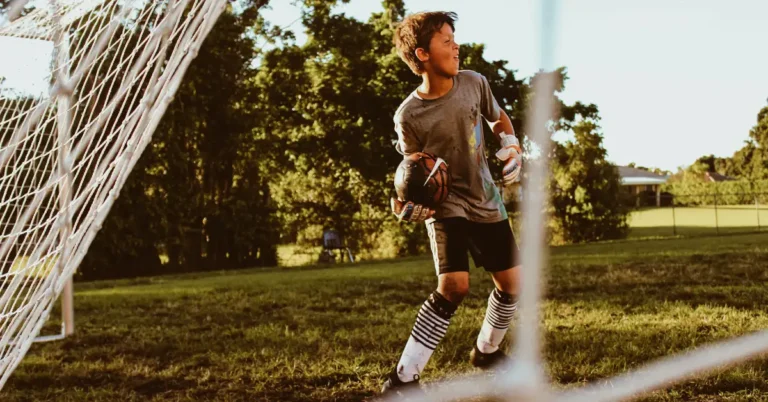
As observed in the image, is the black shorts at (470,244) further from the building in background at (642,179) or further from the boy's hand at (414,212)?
the building in background at (642,179)

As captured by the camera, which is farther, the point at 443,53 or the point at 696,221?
the point at 696,221

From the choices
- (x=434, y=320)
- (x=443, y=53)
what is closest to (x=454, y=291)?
(x=434, y=320)

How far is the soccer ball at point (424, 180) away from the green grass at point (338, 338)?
0.91 m

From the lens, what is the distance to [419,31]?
340cm

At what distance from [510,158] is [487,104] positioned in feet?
1.36

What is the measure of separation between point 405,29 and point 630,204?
78.4ft

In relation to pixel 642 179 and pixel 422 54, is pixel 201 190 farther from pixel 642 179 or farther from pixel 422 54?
pixel 642 179

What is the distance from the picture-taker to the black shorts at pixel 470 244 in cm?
333

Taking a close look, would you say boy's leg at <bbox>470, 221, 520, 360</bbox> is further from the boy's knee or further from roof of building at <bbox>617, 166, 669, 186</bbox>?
roof of building at <bbox>617, 166, 669, 186</bbox>

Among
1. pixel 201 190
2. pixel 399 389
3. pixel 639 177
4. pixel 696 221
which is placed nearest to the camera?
pixel 399 389

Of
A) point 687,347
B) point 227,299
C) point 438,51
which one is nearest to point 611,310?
point 687,347

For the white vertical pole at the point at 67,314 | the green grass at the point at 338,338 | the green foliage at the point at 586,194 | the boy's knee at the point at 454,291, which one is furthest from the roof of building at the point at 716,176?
the boy's knee at the point at 454,291

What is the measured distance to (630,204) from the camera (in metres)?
25.8

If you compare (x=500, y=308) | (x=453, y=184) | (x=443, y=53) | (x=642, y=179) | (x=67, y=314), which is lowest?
(x=67, y=314)
